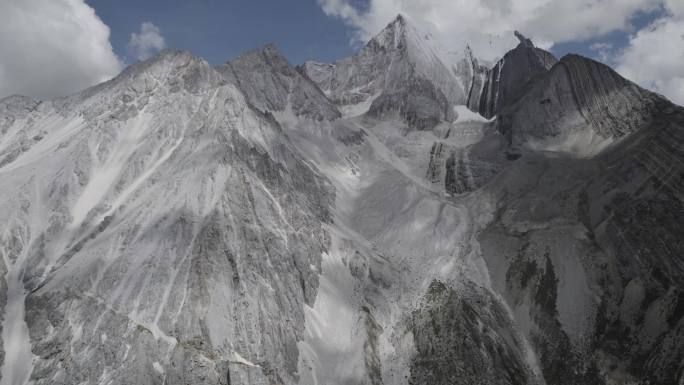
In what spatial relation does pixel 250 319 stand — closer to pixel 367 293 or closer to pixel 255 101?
pixel 367 293

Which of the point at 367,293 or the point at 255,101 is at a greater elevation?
the point at 255,101

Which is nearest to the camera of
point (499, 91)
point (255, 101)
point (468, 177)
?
point (468, 177)

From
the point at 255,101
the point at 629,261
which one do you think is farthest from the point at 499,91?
the point at 629,261

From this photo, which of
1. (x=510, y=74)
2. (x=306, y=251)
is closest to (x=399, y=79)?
(x=510, y=74)

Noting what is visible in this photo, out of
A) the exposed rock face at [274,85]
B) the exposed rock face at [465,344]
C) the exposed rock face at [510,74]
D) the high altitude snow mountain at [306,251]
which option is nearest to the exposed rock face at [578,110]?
the high altitude snow mountain at [306,251]

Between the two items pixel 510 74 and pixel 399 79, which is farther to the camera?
pixel 399 79

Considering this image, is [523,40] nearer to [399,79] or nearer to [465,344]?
[399,79]
